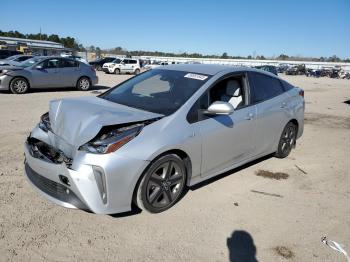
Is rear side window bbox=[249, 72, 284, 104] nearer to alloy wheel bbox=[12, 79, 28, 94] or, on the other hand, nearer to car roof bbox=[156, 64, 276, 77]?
car roof bbox=[156, 64, 276, 77]

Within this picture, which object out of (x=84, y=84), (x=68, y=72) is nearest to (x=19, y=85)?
(x=68, y=72)

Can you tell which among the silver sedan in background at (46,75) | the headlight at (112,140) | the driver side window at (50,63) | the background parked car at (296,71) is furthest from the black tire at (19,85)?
the background parked car at (296,71)

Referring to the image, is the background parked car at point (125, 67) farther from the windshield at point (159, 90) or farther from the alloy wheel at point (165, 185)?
the alloy wheel at point (165, 185)

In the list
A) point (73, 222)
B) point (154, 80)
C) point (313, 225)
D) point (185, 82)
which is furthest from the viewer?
point (154, 80)

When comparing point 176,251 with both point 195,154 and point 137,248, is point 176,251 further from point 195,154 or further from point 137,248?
point 195,154

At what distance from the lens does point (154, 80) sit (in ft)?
16.6

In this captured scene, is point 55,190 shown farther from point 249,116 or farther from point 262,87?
point 262,87

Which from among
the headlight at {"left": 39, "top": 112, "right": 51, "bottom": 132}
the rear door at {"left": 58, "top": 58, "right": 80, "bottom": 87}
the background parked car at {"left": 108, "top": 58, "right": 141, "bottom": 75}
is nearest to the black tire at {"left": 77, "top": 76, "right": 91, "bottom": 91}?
the rear door at {"left": 58, "top": 58, "right": 80, "bottom": 87}

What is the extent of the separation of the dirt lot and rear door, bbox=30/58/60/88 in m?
9.05

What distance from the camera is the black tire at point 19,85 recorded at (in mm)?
13383

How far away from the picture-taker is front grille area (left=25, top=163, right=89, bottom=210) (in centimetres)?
344

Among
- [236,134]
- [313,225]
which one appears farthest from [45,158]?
[313,225]

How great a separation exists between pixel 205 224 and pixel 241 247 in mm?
517

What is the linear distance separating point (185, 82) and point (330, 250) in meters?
2.57
